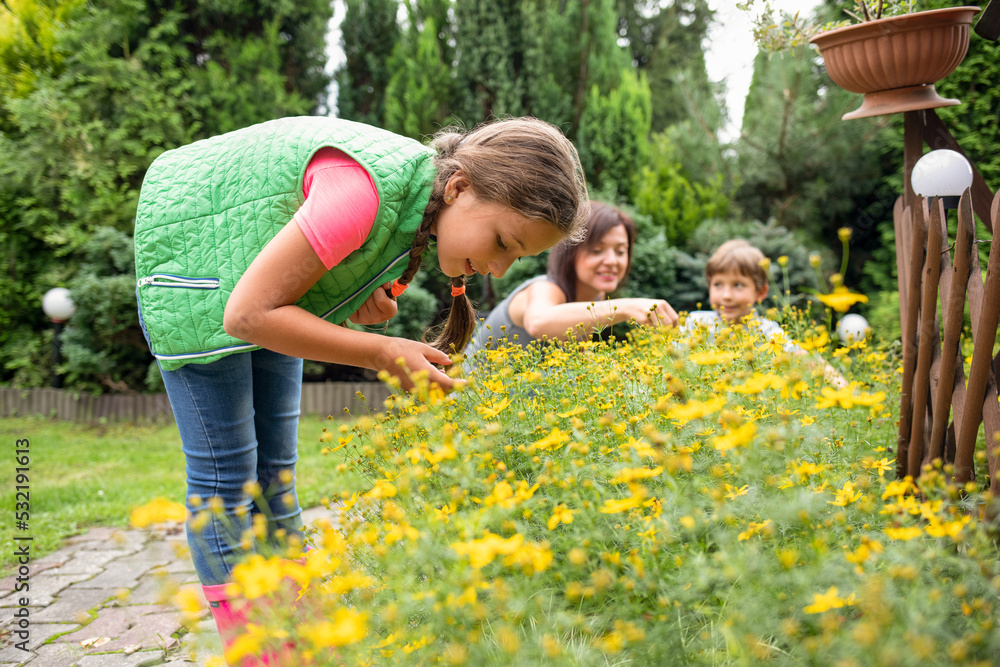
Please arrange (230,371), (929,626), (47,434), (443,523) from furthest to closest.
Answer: (47,434)
(230,371)
(443,523)
(929,626)

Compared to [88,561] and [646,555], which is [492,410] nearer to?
[646,555]

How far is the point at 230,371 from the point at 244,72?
5.57 metres

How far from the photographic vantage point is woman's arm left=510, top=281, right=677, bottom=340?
76.0 inches

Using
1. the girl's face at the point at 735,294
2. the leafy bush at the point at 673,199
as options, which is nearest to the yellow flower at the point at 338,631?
the girl's face at the point at 735,294

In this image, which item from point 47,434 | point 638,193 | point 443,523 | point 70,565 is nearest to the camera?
point 443,523

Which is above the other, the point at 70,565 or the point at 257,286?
the point at 257,286

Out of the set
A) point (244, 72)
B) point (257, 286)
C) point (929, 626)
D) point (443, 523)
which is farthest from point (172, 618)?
point (244, 72)

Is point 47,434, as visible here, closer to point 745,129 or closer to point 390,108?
point 390,108

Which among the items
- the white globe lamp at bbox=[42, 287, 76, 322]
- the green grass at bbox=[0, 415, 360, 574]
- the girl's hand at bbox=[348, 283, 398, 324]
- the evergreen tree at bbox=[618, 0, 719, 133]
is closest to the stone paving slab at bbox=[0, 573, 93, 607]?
the green grass at bbox=[0, 415, 360, 574]

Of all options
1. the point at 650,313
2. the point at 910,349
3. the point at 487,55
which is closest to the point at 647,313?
the point at 650,313

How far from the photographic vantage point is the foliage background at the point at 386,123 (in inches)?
218

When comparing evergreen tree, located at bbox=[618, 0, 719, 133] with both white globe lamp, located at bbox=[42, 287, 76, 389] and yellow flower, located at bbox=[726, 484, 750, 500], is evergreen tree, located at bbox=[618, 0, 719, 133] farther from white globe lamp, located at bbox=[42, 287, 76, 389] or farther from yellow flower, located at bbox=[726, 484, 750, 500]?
yellow flower, located at bbox=[726, 484, 750, 500]

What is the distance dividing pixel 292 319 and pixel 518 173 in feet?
1.98

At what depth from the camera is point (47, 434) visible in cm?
512
